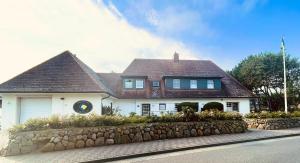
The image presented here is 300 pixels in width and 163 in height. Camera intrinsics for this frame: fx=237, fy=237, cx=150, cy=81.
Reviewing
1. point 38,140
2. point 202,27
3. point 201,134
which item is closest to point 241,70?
point 202,27

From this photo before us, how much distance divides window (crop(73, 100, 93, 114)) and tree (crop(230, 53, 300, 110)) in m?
24.7

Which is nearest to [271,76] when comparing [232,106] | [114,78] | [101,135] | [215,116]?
[232,106]

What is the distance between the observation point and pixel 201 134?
1387cm

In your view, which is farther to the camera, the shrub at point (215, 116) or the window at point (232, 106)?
the window at point (232, 106)

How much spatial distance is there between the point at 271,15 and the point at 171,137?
9184mm

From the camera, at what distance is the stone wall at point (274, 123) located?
17.3 m

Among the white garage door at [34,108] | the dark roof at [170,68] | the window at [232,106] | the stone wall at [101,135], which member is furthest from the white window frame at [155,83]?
the stone wall at [101,135]

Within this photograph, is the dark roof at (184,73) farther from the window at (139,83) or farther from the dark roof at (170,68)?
the window at (139,83)

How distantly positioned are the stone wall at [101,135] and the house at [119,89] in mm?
6906

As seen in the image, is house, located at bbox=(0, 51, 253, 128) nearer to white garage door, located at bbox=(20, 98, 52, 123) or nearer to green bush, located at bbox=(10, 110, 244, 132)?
white garage door, located at bbox=(20, 98, 52, 123)

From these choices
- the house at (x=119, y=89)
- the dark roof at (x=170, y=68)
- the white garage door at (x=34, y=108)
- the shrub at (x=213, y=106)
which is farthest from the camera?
the dark roof at (x=170, y=68)

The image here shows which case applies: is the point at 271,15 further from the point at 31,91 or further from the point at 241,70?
the point at 241,70

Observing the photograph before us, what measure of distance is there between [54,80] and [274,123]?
1699 cm

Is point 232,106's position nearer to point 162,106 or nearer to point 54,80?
point 162,106
